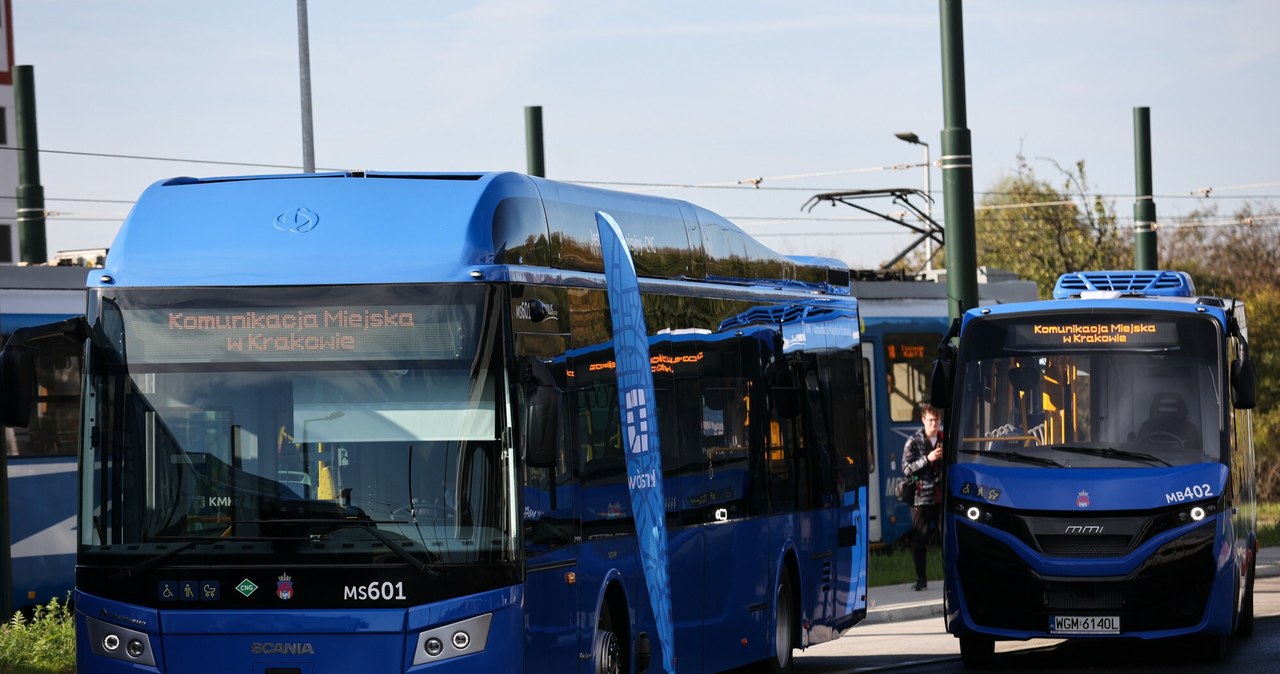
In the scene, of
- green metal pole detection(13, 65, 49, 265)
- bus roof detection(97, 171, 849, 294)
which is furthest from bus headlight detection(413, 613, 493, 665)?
green metal pole detection(13, 65, 49, 265)

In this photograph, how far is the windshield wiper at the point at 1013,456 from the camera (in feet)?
47.4

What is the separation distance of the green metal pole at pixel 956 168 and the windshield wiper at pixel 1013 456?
4844 millimetres

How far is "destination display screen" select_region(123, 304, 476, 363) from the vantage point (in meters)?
9.10

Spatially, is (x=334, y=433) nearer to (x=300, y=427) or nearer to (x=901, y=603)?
(x=300, y=427)

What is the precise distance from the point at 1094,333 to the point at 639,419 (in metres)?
5.11

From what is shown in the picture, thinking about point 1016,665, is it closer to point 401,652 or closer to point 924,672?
point 924,672

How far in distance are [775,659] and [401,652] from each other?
5591 millimetres

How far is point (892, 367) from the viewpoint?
2723 centimetres

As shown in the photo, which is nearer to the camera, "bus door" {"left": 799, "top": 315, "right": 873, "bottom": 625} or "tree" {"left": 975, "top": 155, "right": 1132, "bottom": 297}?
"bus door" {"left": 799, "top": 315, "right": 873, "bottom": 625}

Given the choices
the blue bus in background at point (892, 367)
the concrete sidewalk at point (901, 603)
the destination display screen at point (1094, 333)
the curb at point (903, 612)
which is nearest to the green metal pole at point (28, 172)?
the blue bus in background at point (892, 367)

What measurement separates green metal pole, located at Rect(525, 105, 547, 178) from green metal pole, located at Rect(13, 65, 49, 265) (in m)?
6.30

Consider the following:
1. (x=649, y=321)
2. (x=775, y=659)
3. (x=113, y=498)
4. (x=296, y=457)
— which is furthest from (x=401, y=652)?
(x=775, y=659)

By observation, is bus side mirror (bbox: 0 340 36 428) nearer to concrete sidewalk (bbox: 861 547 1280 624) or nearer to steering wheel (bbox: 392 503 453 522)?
steering wheel (bbox: 392 503 453 522)

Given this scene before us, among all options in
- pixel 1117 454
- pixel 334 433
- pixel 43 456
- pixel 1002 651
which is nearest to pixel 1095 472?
pixel 1117 454
